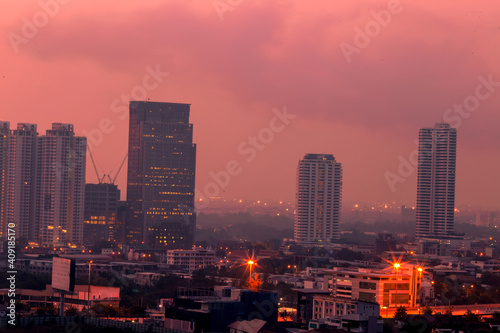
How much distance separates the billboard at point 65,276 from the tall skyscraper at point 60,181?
69.2 meters

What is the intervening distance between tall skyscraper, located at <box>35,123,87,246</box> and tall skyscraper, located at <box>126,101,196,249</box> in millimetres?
11422

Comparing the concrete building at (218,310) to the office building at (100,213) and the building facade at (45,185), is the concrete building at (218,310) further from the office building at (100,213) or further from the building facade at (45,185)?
the office building at (100,213)

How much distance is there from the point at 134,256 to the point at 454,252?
108 feet

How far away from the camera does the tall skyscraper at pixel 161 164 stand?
114625mm

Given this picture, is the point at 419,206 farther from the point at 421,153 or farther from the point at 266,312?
the point at 266,312

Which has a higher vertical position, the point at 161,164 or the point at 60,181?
the point at 161,164

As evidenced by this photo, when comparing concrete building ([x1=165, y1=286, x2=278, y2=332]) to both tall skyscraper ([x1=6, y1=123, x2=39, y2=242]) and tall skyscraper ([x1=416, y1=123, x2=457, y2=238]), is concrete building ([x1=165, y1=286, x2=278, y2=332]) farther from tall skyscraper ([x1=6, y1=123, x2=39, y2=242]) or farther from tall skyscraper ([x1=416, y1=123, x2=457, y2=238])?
tall skyscraper ([x1=416, y1=123, x2=457, y2=238])

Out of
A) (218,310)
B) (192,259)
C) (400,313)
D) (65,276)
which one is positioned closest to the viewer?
(218,310)

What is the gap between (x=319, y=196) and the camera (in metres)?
120

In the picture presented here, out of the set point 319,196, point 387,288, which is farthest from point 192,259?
point 319,196

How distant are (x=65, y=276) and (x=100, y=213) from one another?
3106 inches

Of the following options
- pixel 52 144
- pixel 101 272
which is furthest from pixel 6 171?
pixel 101 272

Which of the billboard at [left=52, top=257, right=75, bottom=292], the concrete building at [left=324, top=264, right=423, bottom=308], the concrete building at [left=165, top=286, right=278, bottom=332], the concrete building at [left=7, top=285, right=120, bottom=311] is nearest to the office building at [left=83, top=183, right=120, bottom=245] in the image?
the concrete building at [left=7, top=285, right=120, bottom=311]

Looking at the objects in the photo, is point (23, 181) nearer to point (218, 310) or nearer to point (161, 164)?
point (161, 164)
